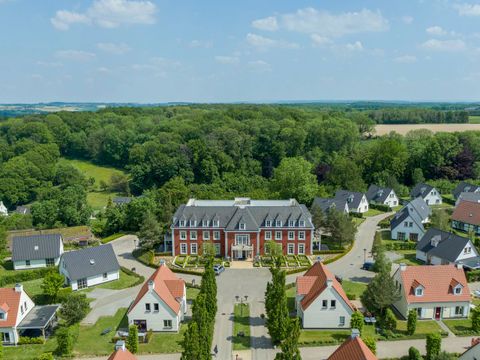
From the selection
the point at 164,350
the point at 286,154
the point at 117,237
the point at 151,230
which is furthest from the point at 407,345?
the point at 286,154

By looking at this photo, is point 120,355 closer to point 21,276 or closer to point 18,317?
point 18,317

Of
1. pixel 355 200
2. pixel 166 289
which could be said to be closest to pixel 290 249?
pixel 166 289

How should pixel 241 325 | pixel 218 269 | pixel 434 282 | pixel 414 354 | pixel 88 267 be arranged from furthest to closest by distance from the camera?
pixel 218 269, pixel 88 267, pixel 434 282, pixel 241 325, pixel 414 354

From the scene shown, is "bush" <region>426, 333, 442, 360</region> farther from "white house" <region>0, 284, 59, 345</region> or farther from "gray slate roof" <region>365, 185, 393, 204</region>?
"gray slate roof" <region>365, 185, 393, 204</region>

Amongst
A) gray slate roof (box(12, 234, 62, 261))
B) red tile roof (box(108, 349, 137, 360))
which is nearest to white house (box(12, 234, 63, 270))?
gray slate roof (box(12, 234, 62, 261))

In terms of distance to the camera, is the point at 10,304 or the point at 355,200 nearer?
the point at 10,304

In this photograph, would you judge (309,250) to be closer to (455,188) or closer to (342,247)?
(342,247)
